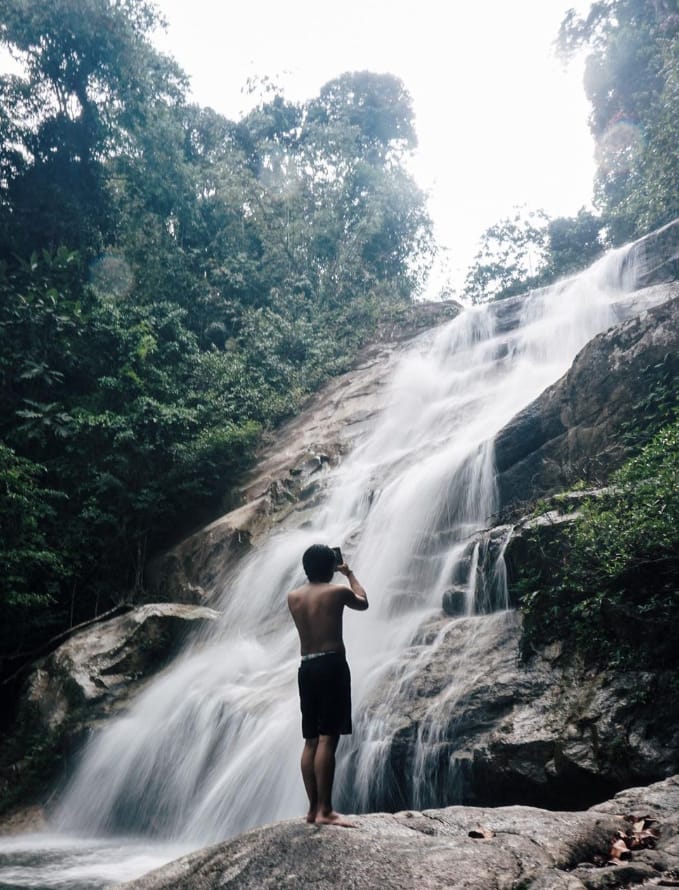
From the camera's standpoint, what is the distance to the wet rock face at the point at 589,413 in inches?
322

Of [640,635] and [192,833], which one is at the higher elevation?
[640,635]

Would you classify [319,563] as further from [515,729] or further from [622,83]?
[622,83]

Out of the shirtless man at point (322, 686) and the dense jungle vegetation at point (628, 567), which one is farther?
the dense jungle vegetation at point (628, 567)

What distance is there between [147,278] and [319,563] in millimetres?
19129

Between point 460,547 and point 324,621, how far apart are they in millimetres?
5198

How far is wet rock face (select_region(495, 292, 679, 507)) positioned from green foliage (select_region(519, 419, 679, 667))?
2067 millimetres

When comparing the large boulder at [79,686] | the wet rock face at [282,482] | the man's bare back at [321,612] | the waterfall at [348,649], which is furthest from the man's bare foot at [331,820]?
the wet rock face at [282,482]

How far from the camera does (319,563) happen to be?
4.00 m

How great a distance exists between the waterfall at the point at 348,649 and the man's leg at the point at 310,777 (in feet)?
7.15

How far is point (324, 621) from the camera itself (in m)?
3.81

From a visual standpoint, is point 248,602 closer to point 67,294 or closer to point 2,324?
point 2,324

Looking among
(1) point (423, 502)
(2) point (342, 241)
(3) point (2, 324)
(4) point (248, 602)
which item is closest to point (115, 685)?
(4) point (248, 602)

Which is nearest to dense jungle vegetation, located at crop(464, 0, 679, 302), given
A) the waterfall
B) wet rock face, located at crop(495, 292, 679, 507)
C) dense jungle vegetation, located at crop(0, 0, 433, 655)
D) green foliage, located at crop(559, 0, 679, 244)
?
green foliage, located at crop(559, 0, 679, 244)

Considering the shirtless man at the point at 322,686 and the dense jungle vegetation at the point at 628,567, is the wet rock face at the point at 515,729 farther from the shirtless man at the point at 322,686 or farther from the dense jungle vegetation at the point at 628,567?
the shirtless man at the point at 322,686
